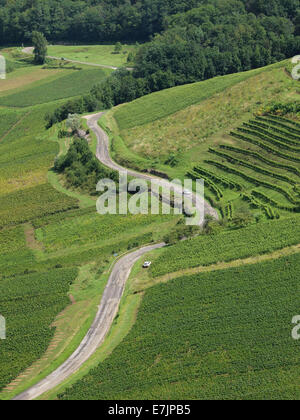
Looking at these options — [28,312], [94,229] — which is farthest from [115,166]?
[28,312]

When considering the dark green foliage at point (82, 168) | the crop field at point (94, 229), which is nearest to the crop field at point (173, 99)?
the dark green foliage at point (82, 168)

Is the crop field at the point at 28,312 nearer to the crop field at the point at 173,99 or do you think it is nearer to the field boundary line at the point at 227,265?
the field boundary line at the point at 227,265

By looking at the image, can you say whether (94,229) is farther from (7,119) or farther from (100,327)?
(7,119)

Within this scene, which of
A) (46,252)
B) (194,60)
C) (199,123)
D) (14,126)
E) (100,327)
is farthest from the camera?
(14,126)

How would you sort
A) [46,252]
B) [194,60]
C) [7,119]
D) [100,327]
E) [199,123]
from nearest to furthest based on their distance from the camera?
[100,327] < [46,252] < [199,123] < [194,60] < [7,119]


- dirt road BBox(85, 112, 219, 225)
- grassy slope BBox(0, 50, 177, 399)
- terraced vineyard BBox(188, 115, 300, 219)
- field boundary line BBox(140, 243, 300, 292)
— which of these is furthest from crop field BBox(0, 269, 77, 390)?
terraced vineyard BBox(188, 115, 300, 219)

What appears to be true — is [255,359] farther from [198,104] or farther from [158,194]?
[198,104]
